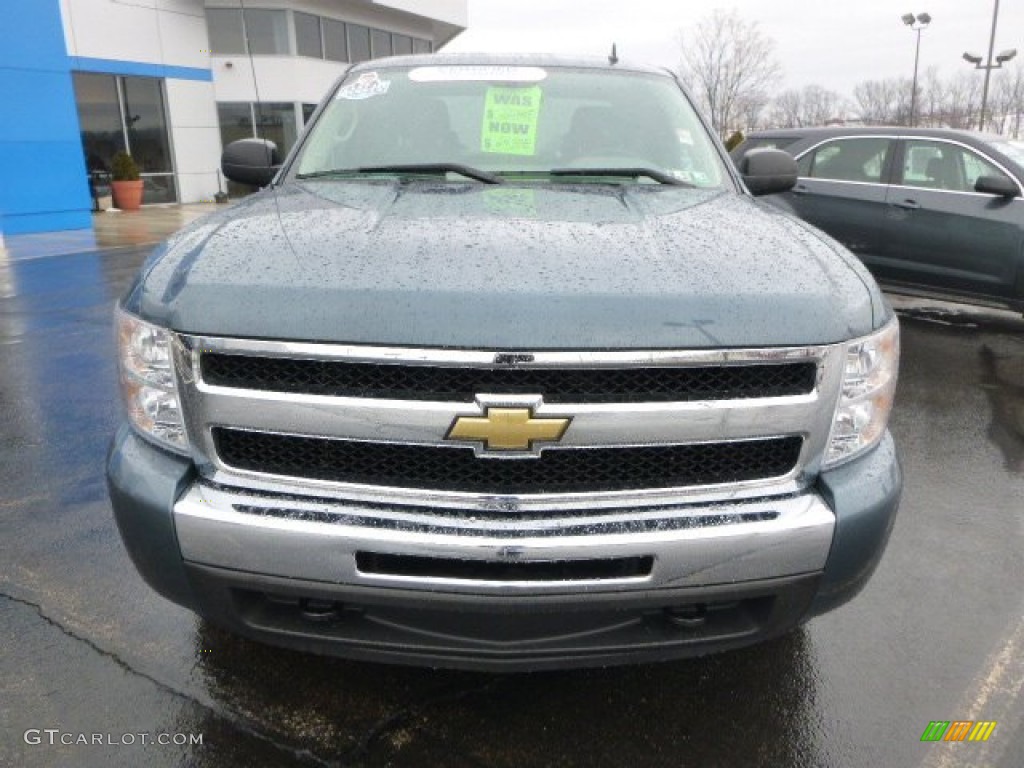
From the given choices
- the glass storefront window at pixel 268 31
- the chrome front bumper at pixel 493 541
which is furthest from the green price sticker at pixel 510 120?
the glass storefront window at pixel 268 31

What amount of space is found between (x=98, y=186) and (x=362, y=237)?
Result: 19.8 metres

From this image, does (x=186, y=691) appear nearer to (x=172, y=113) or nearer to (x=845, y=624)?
(x=845, y=624)

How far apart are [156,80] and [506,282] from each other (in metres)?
20.8

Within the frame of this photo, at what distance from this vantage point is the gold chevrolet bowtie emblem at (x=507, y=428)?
1725 mm

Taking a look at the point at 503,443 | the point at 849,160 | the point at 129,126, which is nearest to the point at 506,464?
the point at 503,443

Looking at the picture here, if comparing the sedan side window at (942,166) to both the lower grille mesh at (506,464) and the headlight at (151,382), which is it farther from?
the headlight at (151,382)

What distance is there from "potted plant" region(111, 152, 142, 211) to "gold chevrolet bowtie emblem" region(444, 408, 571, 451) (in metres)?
19.3

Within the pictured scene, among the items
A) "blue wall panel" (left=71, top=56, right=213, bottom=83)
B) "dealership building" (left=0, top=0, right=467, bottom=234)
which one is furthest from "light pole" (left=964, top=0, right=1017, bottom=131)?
"blue wall panel" (left=71, top=56, right=213, bottom=83)

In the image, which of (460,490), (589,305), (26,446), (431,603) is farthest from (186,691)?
(26,446)

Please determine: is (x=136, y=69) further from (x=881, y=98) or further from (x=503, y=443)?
(x=881, y=98)

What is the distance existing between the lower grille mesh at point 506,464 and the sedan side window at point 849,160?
6592 mm

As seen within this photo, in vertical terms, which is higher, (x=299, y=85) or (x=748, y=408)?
(x=299, y=85)

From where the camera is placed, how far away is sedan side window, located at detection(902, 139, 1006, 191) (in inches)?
270

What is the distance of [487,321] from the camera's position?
5.58 ft
